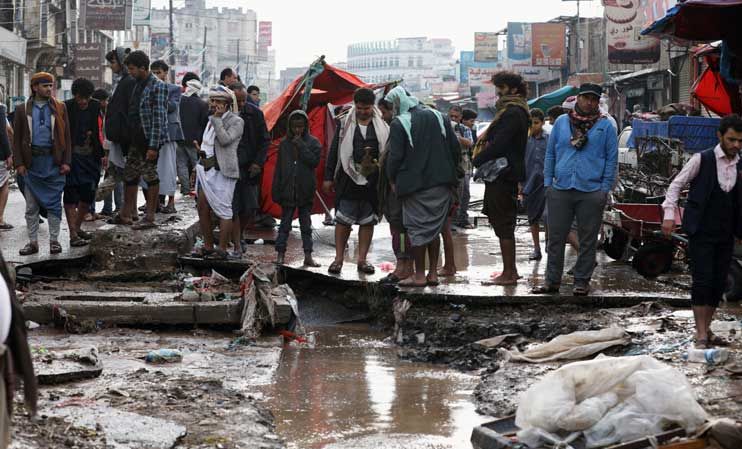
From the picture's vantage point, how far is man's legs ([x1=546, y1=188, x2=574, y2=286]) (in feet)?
28.0

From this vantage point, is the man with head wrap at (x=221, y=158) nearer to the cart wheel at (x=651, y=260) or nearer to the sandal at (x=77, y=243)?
the sandal at (x=77, y=243)

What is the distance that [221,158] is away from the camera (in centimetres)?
976

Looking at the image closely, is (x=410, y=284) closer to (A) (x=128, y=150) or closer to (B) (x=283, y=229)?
(B) (x=283, y=229)

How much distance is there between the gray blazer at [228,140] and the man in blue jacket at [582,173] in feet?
9.56

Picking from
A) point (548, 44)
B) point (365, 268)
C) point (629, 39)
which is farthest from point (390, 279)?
point (548, 44)

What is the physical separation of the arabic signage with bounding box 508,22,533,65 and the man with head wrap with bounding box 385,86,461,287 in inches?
2081

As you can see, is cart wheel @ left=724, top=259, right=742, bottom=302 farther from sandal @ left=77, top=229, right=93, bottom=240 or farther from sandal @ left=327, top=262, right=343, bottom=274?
sandal @ left=77, top=229, right=93, bottom=240

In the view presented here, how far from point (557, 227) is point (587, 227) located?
252mm

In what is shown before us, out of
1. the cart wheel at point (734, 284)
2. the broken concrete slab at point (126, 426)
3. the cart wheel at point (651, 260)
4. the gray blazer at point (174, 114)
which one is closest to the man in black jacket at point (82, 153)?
the gray blazer at point (174, 114)

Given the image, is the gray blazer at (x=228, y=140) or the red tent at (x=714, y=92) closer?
the gray blazer at (x=228, y=140)

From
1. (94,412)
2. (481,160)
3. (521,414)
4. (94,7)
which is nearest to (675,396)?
(521,414)

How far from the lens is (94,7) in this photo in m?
41.5

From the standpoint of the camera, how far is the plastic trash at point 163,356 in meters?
7.13

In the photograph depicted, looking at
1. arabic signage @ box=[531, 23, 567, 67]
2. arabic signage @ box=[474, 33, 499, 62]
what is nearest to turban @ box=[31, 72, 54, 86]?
arabic signage @ box=[531, 23, 567, 67]
